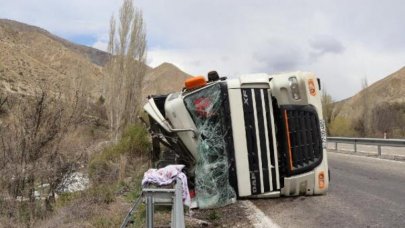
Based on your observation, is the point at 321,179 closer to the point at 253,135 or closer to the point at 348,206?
the point at 348,206

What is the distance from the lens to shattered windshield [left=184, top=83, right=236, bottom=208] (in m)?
7.41

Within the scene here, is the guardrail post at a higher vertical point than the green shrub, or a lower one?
lower

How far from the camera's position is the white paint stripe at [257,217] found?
276 inches

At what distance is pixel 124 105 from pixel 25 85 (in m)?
26.3

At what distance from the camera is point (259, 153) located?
7434mm

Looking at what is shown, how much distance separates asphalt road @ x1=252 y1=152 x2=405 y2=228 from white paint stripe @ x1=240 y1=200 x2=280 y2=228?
92mm

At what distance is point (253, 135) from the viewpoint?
7.44 meters

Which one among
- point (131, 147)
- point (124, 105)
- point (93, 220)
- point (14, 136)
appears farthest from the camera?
point (124, 105)

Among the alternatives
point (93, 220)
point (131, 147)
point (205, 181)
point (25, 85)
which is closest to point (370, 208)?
point (205, 181)

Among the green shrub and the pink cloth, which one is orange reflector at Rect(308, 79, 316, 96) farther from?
the green shrub

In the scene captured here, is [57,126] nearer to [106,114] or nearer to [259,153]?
[259,153]

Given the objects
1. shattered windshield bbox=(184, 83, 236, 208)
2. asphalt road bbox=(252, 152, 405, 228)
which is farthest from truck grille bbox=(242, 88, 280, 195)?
asphalt road bbox=(252, 152, 405, 228)

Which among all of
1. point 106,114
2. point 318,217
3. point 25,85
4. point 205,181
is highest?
point 25,85

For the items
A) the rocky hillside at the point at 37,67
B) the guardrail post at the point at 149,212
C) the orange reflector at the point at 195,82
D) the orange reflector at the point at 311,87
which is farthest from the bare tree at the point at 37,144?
the rocky hillside at the point at 37,67
